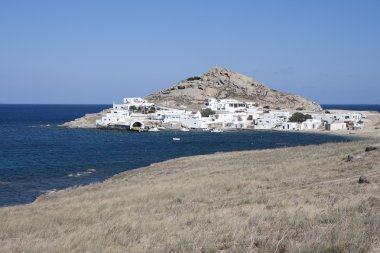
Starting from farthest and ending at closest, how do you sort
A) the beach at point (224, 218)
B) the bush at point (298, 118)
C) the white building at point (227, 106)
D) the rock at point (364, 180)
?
the white building at point (227, 106) < the bush at point (298, 118) < the rock at point (364, 180) < the beach at point (224, 218)

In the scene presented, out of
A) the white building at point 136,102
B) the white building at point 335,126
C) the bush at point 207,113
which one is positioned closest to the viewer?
the white building at point 335,126

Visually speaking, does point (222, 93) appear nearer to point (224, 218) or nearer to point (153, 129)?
point (153, 129)

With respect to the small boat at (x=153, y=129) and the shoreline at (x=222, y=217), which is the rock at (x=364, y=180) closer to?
the shoreline at (x=222, y=217)

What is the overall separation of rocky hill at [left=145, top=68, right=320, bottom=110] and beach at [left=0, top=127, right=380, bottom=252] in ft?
457

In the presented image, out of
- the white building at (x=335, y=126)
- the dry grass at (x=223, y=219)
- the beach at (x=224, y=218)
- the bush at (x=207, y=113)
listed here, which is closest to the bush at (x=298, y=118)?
the white building at (x=335, y=126)

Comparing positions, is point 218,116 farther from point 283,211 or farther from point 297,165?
point 283,211

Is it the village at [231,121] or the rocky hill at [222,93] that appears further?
the rocky hill at [222,93]

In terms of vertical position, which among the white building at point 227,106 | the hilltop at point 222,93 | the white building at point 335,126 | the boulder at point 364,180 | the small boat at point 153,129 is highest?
the hilltop at point 222,93

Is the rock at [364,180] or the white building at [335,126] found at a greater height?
the white building at [335,126]

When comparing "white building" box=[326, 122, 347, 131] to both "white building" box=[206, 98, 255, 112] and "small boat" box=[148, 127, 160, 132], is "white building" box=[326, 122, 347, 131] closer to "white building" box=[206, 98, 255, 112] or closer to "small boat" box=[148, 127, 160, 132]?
"white building" box=[206, 98, 255, 112]

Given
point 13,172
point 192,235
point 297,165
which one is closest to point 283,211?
point 192,235

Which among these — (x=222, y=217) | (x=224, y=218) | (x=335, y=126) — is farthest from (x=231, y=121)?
(x=224, y=218)

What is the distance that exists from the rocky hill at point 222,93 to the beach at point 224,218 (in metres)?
139

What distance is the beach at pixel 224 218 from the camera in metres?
9.20
